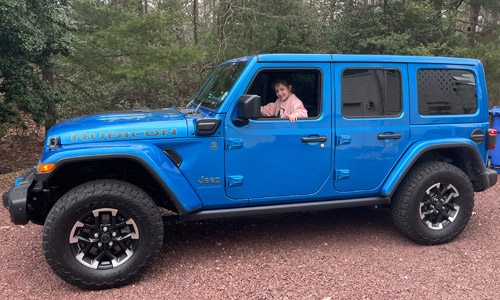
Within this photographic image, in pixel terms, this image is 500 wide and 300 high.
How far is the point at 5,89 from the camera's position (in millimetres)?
6211

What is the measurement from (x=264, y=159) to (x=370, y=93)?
4.26 ft

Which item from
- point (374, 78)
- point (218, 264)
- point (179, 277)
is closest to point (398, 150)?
point (374, 78)

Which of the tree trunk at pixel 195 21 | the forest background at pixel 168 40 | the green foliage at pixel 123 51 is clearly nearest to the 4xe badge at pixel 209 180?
the forest background at pixel 168 40

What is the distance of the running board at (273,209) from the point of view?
359 cm

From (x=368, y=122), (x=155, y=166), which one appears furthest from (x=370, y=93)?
(x=155, y=166)

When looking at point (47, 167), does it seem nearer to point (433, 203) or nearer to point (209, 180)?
point (209, 180)

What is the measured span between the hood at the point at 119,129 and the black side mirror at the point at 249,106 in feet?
1.71

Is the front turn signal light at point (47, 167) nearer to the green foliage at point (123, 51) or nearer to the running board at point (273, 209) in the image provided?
the running board at point (273, 209)

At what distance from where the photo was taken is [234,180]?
3607 mm

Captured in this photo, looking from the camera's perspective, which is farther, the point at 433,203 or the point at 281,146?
the point at 433,203

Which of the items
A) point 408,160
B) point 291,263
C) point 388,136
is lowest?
point 291,263

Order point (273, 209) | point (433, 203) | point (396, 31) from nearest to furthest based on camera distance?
point (273, 209) → point (433, 203) → point (396, 31)

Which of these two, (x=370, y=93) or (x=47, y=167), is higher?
(x=370, y=93)

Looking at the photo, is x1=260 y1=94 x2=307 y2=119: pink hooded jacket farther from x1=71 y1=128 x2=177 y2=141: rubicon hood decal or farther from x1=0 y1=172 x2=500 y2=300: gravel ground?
x1=0 y1=172 x2=500 y2=300: gravel ground
